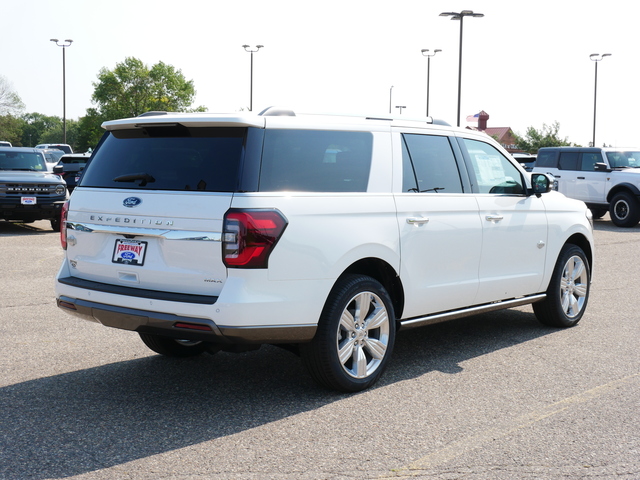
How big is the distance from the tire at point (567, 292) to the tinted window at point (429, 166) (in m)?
1.71

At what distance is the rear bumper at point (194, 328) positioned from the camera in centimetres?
439

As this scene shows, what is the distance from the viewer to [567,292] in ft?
23.5

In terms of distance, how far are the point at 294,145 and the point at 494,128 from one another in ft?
398

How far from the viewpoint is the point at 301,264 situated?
4.55m

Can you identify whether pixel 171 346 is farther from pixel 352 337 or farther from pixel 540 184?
pixel 540 184

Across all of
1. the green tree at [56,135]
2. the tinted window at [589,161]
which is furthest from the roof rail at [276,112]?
the green tree at [56,135]

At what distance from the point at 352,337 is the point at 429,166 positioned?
4.91ft

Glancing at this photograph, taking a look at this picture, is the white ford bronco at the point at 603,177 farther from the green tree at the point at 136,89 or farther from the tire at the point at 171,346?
the green tree at the point at 136,89

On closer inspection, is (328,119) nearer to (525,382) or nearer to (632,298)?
(525,382)

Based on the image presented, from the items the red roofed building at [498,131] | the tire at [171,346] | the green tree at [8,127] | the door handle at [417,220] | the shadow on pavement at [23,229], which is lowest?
the tire at [171,346]

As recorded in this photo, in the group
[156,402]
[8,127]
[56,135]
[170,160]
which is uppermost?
[56,135]

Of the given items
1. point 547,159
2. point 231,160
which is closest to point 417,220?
Result: point 231,160

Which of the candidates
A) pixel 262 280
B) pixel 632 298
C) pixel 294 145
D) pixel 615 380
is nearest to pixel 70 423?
pixel 262 280

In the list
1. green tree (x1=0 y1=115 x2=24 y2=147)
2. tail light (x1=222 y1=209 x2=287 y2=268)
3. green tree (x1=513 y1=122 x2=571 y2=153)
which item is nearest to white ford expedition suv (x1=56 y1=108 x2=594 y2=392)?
tail light (x1=222 y1=209 x2=287 y2=268)
